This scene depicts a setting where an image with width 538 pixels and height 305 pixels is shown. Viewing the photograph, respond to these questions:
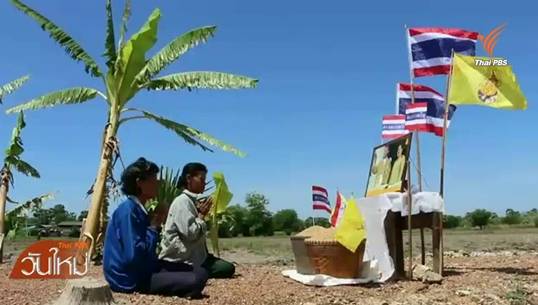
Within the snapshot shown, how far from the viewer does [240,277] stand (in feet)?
31.1

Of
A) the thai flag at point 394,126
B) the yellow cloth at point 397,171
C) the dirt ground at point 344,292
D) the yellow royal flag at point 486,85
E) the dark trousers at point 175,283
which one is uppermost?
the yellow royal flag at point 486,85

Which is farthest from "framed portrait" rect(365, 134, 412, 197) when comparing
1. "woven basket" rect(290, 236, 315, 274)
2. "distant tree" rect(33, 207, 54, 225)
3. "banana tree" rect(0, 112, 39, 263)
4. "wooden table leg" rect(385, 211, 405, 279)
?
"distant tree" rect(33, 207, 54, 225)

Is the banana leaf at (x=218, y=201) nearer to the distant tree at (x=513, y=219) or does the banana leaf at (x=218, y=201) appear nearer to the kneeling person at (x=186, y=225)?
the kneeling person at (x=186, y=225)

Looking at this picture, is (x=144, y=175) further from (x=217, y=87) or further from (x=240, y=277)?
(x=217, y=87)

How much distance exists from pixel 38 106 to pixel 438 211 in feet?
28.0

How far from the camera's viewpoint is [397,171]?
372 inches

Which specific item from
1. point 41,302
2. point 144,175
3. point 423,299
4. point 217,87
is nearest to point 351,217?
point 423,299

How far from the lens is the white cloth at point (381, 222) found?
892 cm

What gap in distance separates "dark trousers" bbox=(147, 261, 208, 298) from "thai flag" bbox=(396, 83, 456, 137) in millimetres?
4532

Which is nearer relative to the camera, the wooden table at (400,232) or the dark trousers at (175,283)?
the dark trousers at (175,283)

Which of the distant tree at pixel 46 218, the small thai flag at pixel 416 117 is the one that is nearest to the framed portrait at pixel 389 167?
the small thai flag at pixel 416 117

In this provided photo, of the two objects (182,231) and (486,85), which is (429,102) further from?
(182,231)

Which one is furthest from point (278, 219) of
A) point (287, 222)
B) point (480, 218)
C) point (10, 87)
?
point (10, 87)

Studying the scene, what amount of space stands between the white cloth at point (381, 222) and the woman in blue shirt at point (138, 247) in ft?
7.88
